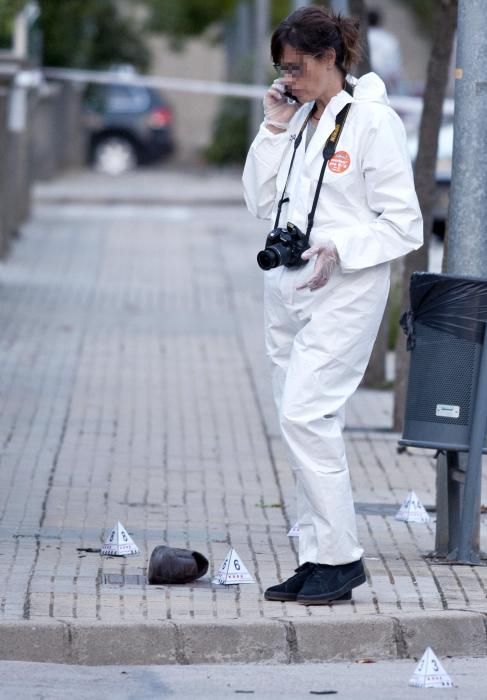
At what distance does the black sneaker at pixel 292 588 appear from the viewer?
5668mm

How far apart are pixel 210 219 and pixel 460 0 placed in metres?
15.4

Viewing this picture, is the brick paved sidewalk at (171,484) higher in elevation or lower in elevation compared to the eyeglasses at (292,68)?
lower

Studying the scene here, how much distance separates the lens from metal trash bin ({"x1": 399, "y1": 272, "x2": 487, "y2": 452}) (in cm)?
592

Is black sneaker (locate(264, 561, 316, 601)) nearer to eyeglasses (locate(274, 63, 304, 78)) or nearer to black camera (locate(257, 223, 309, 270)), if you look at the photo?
black camera (locate(257, 223, 309, 270))

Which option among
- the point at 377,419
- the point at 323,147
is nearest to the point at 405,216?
the point at 323,147

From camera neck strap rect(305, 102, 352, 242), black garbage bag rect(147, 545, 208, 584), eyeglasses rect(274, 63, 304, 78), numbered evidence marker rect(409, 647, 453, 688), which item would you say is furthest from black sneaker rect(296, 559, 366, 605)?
eyeglasses rect(274, 63, 304, 78)

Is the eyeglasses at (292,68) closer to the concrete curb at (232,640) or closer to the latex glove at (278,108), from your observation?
the latex glove at (278,108)

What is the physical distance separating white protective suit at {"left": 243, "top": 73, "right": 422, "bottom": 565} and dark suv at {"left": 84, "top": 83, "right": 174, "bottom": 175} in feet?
85.2

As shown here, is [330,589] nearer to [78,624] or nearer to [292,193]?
[78,624]

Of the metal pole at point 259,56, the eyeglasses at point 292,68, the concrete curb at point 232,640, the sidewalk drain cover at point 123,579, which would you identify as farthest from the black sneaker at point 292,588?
the metal pole at point 259,56

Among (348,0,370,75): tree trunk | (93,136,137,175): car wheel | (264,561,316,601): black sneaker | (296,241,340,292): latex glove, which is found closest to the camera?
(296,241,340,292): latex glove

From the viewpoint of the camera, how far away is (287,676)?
5230 millimetres

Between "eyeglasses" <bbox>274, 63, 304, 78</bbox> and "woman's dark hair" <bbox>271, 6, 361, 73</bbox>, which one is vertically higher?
"woman's dark hair" <bbox>271, 6, 361, 73</bbox>

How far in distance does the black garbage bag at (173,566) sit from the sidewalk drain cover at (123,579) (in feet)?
0.20
